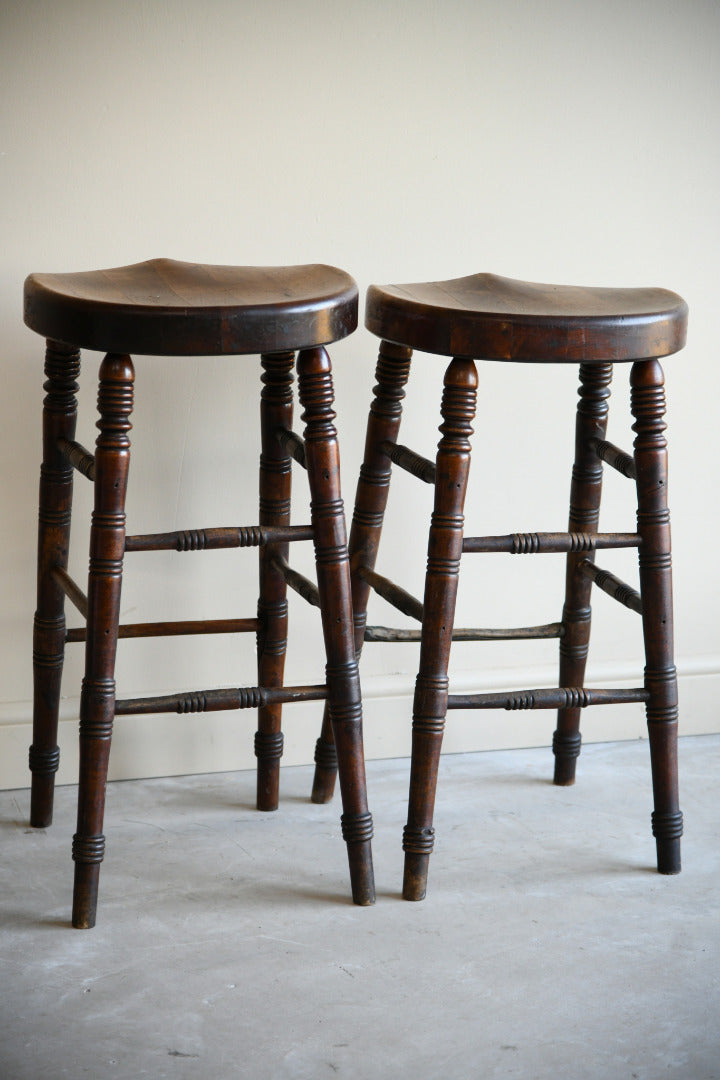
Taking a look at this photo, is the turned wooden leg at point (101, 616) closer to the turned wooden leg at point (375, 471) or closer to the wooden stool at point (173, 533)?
the wooden stool at point (173, 533)

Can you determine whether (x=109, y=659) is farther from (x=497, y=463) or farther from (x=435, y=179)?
(x=435, y=179)

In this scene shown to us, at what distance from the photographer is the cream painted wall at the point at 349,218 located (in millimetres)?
1850

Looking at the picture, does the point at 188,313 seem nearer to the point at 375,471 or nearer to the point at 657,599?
the point at 375,471

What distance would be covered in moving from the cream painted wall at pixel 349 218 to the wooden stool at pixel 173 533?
0.19 meters

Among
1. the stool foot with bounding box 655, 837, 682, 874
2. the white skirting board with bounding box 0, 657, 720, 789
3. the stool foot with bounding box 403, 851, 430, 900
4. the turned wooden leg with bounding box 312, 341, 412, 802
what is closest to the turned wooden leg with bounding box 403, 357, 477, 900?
the stool foot with bounding box 403, 851, 430, 900

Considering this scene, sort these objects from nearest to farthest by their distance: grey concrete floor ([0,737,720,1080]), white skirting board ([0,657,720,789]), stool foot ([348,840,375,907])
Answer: grey concrete floor ([0,737,720,1080]) < stool foot ([348,840,375,907]) < white skirting board ([0,657,720,789])

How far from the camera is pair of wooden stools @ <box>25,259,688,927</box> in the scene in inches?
58.9

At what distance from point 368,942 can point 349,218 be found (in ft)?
3.80

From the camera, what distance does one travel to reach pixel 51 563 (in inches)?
70.8

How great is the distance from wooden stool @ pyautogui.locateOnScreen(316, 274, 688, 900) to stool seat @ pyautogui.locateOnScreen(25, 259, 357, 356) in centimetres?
13

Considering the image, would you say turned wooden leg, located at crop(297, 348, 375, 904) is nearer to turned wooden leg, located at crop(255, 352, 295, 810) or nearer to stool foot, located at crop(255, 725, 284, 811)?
turned wooden leg, located at crop(255, 352, 295, 810)

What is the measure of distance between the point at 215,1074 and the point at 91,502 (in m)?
0.98

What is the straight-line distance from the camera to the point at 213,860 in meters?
1.79

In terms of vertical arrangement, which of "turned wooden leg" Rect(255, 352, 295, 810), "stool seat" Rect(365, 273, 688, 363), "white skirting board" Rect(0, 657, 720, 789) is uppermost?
"stool seat" Rect(365, 273, 688, 363)
